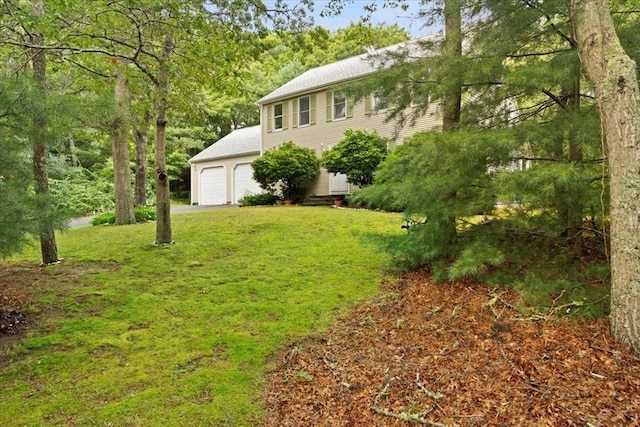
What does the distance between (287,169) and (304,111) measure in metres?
3.81

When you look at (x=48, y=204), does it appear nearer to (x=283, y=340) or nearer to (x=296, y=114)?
(x=283, y=340)

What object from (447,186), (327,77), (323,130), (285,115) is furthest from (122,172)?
(447,186)

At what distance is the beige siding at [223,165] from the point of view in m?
19.6

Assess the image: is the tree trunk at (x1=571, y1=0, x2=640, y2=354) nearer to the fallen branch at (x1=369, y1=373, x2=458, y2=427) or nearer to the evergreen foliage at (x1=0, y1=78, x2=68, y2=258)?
the fallen branch at (x1=369, y1=373, x2=458, y2=427)

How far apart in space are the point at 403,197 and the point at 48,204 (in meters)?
3.62

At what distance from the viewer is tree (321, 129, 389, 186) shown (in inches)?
503

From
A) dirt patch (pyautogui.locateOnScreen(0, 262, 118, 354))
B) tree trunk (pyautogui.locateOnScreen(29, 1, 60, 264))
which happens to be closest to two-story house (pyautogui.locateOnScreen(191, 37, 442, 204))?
tree trunk (pyautogui.locateOnScreen(29, 1, 60, 264))

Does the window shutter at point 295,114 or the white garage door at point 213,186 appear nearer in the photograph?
the window shutter at point 295,114

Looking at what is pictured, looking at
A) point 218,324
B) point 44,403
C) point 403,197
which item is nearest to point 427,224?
point 403,197

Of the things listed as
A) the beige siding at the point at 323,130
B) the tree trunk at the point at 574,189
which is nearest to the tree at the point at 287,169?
the beige siding at the point at 323,130

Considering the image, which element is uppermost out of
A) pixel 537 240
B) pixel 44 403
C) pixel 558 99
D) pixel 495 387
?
pixel 558 99

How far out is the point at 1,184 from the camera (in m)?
3.72

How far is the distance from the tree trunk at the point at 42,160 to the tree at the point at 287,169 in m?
8.52

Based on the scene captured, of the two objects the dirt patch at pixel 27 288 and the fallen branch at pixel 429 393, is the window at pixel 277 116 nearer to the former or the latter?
the dirt patch at pixel 27 288
